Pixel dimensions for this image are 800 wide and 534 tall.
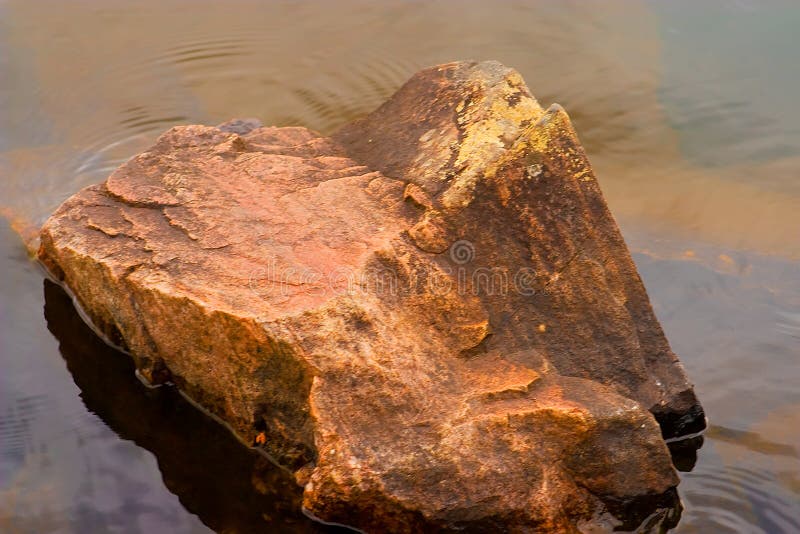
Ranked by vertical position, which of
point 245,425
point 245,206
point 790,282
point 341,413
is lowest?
point 790,282

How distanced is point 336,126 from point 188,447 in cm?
257

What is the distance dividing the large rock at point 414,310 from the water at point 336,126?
191mm

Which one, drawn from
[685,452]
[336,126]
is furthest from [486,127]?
[336,126]

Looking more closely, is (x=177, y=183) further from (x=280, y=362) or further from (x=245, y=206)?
(x=280, y=362)

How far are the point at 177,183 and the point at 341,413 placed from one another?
3.81ft

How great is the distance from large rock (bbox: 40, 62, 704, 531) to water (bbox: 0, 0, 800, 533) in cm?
19

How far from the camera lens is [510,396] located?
2.74 meters

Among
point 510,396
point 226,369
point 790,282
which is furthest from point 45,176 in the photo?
point 790,282

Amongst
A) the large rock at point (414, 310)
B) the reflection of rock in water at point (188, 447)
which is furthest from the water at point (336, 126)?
the large rock at point (414, 310)

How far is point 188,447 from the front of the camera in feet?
10.1

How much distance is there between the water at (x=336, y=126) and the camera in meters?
2.99

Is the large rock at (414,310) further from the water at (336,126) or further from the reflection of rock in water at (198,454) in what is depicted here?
the water at (336,126)

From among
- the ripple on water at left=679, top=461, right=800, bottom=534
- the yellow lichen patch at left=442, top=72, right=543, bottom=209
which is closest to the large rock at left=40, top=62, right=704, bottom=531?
the yellow lichen patch at left=442, top=72, right=543, bottom=209

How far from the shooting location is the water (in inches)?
118
